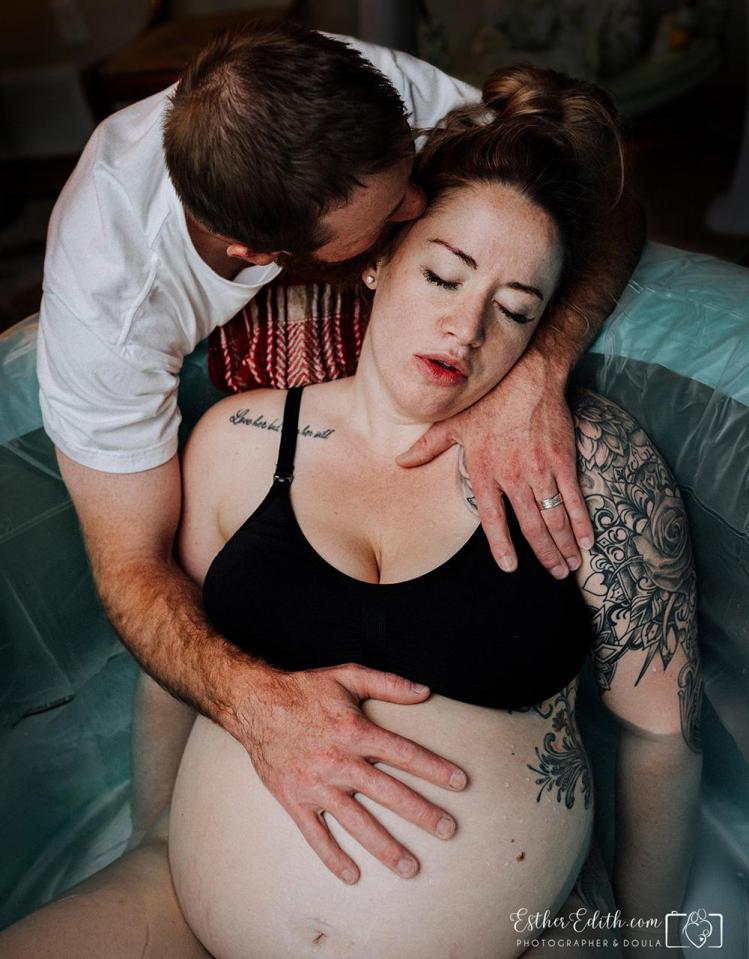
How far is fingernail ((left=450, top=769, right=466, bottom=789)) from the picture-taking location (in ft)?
3.59

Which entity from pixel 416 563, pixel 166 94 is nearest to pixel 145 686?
pixel 416 563

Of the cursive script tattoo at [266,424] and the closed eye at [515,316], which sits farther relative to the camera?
the cursive script tattoo at [266,424]

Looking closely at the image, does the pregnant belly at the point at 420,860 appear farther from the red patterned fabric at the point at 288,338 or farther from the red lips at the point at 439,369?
the red patterned fabric at the point at 288,338

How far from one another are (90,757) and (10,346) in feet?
2.10

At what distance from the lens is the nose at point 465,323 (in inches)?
45.9

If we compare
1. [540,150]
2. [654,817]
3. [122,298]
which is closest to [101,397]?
[122,298]

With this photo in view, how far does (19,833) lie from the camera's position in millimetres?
1465

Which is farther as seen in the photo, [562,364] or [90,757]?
[90,757]

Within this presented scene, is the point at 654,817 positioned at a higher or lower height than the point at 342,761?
lower

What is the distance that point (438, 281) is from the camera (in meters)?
1.19

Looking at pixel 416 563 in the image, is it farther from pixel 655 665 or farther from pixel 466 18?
pixel 466 18

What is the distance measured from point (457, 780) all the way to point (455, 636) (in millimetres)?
156

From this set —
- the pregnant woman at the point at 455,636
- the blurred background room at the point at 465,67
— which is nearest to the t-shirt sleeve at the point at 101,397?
the pregnant woman at the point at 455,636

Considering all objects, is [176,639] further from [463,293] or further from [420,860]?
[463,293]
